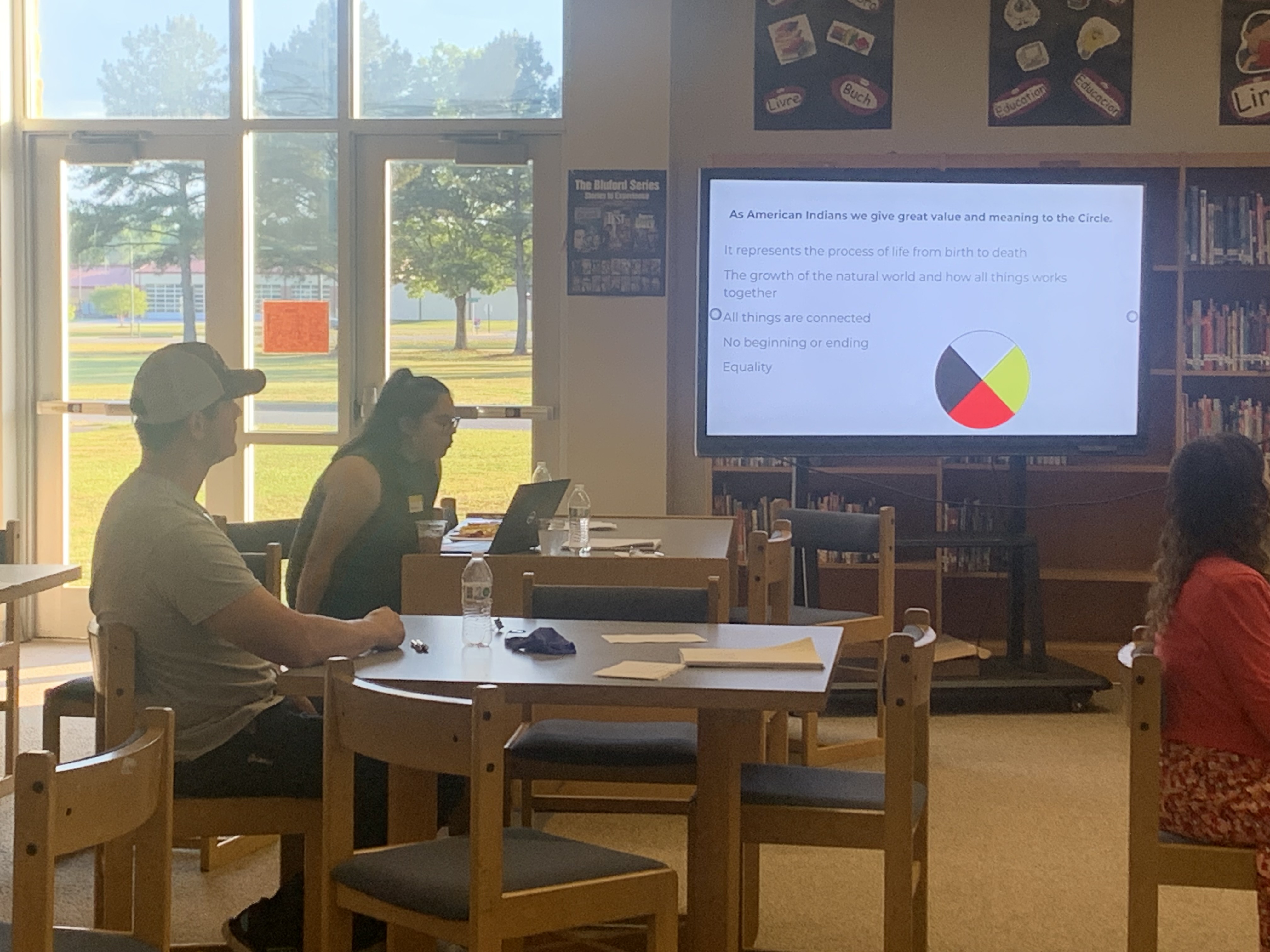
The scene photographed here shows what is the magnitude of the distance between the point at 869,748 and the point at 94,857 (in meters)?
2.62

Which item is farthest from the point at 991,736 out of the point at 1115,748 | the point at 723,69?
the point at 723,69

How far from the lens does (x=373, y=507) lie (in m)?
4.00

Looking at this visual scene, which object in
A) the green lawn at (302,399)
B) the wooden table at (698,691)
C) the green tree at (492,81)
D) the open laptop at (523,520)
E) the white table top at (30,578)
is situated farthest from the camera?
the green lawn at (302,399)

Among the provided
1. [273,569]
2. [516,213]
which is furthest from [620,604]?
[516,213]

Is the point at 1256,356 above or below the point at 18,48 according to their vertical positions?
below

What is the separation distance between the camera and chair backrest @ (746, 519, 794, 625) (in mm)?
4105

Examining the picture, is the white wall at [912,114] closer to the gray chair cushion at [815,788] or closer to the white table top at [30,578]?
the white table top at [30,578]

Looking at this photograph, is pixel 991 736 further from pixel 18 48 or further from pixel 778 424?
pixel 18 48

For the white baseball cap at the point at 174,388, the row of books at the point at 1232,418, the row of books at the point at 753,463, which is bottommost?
the row of books at the point at 753,463

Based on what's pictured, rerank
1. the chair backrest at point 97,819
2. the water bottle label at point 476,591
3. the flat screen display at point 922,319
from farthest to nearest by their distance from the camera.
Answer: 1. the flat screen display at point 922,319
2. the water bottle label at point 476,591
3. the chair backrest at point 97,819

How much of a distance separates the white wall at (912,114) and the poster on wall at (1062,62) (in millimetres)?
38

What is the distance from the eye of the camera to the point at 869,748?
Answer: 5062 millimetres

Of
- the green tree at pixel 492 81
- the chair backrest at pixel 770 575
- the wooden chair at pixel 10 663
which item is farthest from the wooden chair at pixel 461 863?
the green tree at pixel 492 81

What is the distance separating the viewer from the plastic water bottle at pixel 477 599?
10.4ft
